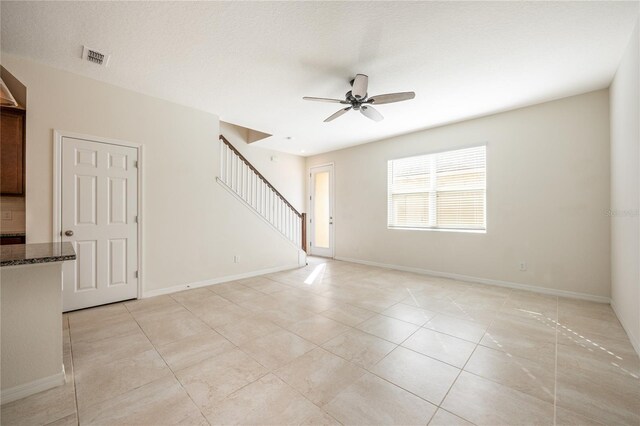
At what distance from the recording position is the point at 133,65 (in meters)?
2.98

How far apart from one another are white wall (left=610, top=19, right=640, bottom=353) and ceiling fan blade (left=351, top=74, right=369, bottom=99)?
2452mm

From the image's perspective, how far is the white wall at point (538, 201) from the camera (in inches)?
141

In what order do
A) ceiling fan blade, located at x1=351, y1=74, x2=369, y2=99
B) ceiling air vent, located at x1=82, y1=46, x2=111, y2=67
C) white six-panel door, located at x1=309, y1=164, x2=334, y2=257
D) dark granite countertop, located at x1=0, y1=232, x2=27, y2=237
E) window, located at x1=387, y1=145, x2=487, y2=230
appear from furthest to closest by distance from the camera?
white six-panel door, located at x1=309, y1=164, x2=334, y2=257 < window, located at x1=387, y1=145, x2=487, y2=230 < ceiling fan blade, located at x1=351, y1=74, x2=369, y2=99 < dark granite countertop, located at x1=0, y1=232, x2=27, y2=237 < ceiling air vent, located at x1=82, y1=46, x2=111, y2=67

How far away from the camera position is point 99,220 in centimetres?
338

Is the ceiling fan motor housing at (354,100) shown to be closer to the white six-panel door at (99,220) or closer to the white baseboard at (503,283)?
the white six-panel door at (99,220)

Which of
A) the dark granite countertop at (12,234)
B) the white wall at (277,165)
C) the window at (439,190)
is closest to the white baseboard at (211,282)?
the dark granite countertop at (12,234)

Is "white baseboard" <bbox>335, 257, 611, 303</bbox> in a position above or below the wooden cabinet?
below

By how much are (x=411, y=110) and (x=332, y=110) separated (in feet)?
4.30

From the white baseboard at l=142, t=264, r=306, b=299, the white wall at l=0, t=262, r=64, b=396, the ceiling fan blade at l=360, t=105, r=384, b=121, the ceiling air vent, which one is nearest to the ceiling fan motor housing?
the ceiling fan blade at l=360, t=105, r=384, b=121

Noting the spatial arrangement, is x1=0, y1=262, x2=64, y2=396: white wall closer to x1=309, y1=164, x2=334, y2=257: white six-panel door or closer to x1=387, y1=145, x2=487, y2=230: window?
x1=387, y1=145, x2=487, y2=230: window

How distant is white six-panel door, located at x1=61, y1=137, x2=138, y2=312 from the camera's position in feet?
10.4

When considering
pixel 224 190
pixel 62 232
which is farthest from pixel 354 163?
pixel 62 232

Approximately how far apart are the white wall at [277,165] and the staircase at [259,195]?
42.9 inches

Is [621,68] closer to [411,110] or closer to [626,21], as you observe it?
[626,21]
